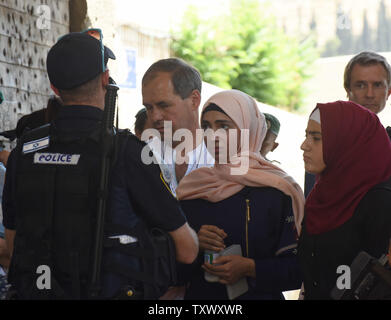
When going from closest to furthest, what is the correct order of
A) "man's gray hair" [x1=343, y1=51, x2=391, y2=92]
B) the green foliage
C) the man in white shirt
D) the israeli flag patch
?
the israeli flag patch → the man in white shirt → "man's gray hair" [x1=343, y1=51, x2=391, y2=92] → the green foliage

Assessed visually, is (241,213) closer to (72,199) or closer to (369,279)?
(369,279)

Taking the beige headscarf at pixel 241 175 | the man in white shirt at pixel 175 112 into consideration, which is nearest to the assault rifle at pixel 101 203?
the beige headscarf at pixel 241 175

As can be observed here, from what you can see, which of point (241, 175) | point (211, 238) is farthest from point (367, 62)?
point (211, 238)

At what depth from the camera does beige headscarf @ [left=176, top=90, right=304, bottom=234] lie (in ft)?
8.36

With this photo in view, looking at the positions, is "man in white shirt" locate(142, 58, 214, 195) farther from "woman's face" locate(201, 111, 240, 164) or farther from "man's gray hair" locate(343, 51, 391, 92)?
"man's gray hair" locate(343, 51, 391, 92)

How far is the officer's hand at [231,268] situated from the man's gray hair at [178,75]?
1077 millimetres

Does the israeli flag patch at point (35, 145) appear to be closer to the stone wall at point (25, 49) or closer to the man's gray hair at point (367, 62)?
the stone wall at point (25, 49)

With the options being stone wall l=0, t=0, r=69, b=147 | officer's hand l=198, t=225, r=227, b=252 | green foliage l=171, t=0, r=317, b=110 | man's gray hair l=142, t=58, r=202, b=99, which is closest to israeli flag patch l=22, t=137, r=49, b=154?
officer's hand l=198, t=225, r=227, b=252

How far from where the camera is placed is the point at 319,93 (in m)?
41.9

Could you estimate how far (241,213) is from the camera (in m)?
2.52

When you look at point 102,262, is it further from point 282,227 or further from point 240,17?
point 240,17

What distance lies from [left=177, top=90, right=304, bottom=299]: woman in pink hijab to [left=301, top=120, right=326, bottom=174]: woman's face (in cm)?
15

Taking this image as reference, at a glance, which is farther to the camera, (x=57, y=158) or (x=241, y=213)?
(x=241, y=213)

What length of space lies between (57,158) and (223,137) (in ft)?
3.02
